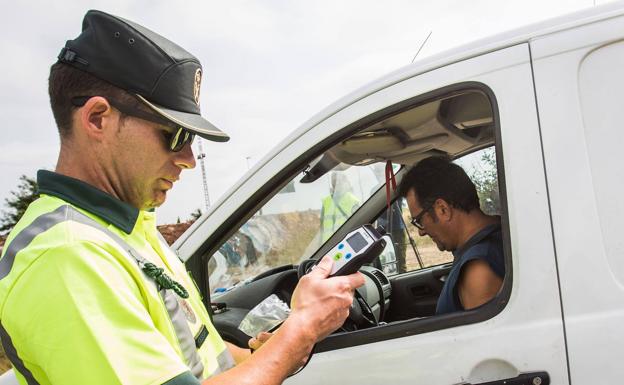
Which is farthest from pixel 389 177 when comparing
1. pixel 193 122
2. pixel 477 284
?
pixel 193 122

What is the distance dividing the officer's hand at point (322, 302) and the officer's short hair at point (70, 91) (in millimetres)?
612

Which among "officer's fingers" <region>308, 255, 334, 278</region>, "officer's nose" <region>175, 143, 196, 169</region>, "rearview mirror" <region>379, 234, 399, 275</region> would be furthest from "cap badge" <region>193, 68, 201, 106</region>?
"rearview mirror" <region>379, 234, 399, 275</region>

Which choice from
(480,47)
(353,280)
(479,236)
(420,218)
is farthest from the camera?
(420,218)

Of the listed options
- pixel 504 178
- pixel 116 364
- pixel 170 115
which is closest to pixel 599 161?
pixel 504 178

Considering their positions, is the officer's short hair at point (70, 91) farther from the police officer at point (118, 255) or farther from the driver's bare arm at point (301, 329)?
the driver's bare arm at point (301, 329)

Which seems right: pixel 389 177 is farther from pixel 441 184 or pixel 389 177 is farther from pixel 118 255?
pixel 118 255

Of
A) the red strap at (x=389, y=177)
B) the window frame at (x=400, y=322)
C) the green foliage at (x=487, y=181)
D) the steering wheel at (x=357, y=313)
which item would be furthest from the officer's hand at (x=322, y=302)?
the red strap at (x=389, y=177)

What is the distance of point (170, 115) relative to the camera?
3.98 feet

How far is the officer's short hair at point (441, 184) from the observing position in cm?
219

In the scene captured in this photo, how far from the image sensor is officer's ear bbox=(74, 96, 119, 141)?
117 centimetres

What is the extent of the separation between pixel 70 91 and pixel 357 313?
143 centimetres

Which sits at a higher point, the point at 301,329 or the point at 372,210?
the point at 372,210

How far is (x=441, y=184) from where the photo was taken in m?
2.28

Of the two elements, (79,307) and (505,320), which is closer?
(79,307)
